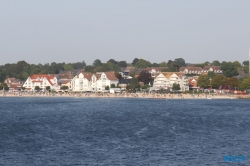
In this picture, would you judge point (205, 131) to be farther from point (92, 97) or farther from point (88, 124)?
point (92, 97)

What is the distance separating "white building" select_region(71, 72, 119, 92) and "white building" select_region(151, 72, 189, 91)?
30.5 ft

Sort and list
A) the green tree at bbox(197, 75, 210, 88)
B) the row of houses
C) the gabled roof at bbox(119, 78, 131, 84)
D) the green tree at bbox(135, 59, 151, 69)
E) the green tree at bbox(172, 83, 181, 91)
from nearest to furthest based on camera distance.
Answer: the green tree at bbox(172, 83, 181, 91) → the green tree at bbox(197, 75, 210, 88) → the row of houses → the gabled roof at bbox(119, 78, 131, 84) → the green tree at bbox(135, 59, 151, 69)

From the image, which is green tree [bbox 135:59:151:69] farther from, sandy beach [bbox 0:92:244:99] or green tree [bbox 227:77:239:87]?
green tree [bbox 227:77:239:87]

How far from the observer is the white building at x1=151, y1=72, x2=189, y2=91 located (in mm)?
120625

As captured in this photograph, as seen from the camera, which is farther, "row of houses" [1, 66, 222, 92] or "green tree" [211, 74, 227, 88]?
"row of houses" [1, 66, 222, 92]

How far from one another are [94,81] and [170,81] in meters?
16.3

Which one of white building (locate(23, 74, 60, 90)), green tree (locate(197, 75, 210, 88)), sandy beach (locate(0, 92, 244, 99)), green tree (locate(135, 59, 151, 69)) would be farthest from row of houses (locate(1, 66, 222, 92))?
green tree (locate(135, 59, 151, 69))

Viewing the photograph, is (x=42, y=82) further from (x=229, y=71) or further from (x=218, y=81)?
(x=229, y=71)

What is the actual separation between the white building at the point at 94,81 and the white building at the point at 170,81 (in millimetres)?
9290

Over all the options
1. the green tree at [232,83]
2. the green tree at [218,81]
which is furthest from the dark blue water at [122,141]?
the green tree at [232,83]

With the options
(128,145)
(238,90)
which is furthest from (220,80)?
(128,145)

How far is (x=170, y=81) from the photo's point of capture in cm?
12238

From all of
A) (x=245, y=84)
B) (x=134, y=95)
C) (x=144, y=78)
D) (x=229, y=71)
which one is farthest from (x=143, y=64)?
(x=134, y=95)

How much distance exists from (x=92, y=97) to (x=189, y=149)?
265 ft
